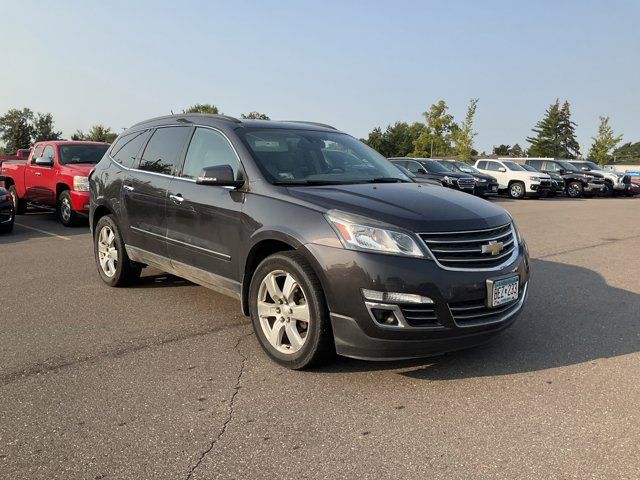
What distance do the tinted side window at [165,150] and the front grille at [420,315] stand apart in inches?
104

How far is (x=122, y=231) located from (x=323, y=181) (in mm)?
2549

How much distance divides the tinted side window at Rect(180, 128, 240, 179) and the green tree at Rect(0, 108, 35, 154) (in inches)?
2923

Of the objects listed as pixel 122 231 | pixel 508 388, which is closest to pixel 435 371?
pixel 508 388

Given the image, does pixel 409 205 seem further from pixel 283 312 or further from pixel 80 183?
pixel 80 183

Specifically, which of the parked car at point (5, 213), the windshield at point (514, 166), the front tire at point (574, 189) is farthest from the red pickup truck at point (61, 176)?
the front tire at point (574, 189)

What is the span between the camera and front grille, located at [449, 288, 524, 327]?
3385 mm

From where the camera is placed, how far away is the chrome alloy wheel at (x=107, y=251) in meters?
5.90

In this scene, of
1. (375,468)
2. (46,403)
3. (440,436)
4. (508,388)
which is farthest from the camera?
(508,388)

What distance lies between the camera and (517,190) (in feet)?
82.6

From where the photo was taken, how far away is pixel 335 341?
3.46 meters

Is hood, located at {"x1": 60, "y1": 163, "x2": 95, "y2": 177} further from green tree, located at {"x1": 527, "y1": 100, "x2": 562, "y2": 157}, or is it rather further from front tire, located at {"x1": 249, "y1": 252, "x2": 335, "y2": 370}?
green tree, located at {"x1": 527, "y1": 100, "x2": 562, "y2": 157}

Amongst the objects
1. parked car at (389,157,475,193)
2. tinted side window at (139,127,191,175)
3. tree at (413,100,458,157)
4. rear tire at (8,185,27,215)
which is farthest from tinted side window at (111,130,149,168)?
tree at (413,100,458,157)

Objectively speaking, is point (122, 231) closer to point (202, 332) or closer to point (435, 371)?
point (202, 332)

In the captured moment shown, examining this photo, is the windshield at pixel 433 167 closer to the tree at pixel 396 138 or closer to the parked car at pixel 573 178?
the parked car at pixel 573 178
